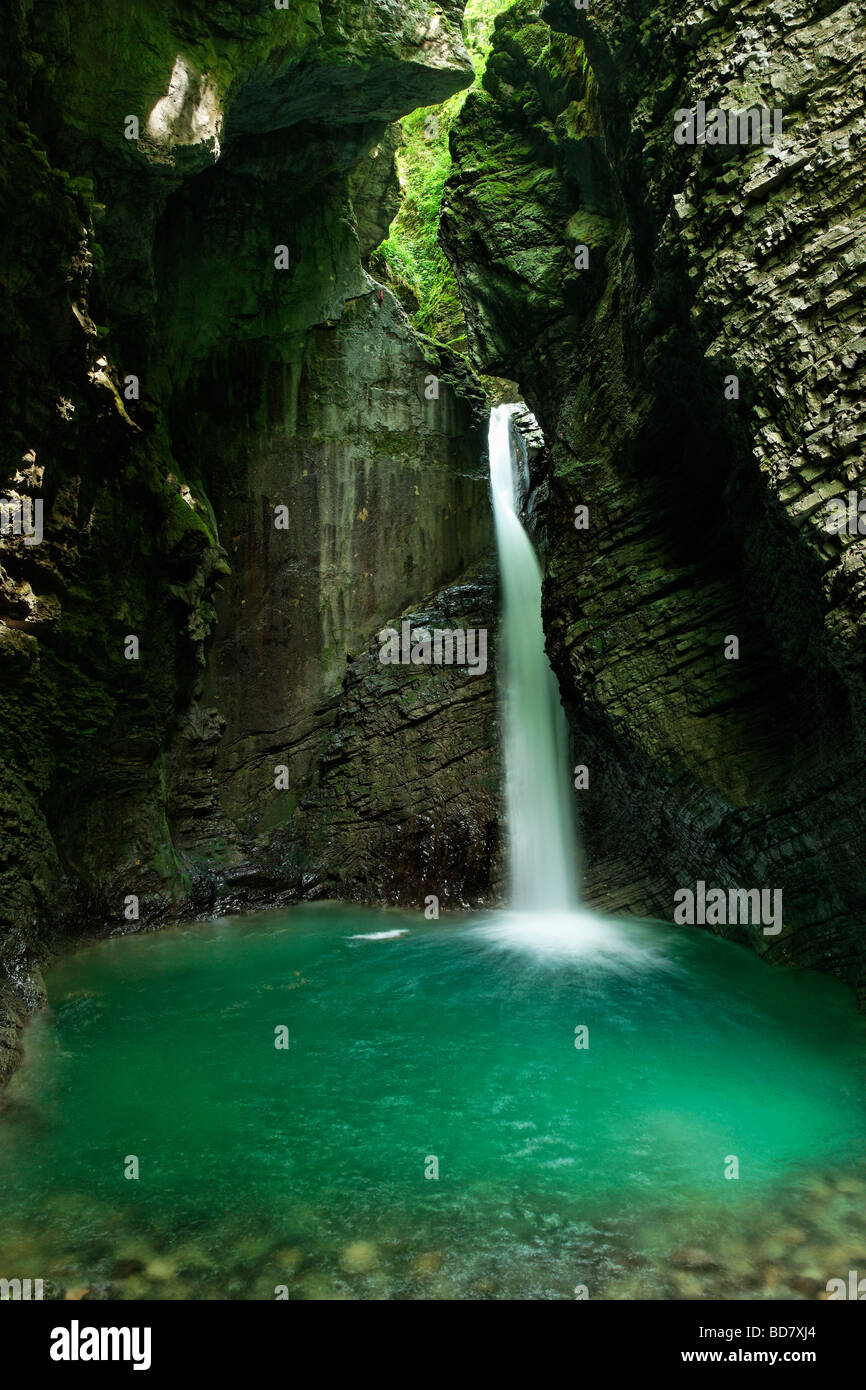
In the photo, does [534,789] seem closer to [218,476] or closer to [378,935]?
[378,935]

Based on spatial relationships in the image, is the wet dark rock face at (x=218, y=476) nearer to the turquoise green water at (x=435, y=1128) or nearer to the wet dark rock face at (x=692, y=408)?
the turquoise green water at (x=435, y=1128)

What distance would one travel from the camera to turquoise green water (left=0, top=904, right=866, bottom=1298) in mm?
3672

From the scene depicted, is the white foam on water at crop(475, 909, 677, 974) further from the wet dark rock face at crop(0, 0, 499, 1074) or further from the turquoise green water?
Result: the wet dark rock face at crop(0, 0, 499, 1074)

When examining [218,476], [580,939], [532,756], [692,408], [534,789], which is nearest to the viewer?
[692,408]

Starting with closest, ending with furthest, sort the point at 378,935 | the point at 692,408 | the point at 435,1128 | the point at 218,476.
Result: the point at 435,1128
the point at 692,408
the point at 378,935
the point at 218,476

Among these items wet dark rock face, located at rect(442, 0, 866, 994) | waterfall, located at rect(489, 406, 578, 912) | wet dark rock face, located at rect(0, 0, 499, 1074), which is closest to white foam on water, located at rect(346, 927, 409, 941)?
wet dark rock face, located at rect(0, 0, 499, 1074)

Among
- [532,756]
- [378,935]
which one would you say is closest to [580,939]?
[378,935]

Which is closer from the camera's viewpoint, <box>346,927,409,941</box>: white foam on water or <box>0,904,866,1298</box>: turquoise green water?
<box>0,904,866,1298</box>: turquoise green water

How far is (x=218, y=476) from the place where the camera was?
1330cm

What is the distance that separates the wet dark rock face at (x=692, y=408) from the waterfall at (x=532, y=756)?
59 centimetres

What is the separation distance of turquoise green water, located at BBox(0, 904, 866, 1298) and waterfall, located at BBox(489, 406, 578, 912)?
2880 millimetres

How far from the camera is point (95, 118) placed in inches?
287

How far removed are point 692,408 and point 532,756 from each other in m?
5.59

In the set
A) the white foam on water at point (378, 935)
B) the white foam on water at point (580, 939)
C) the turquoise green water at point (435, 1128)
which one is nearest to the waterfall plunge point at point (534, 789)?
the white foam on water at point (580, 939)
